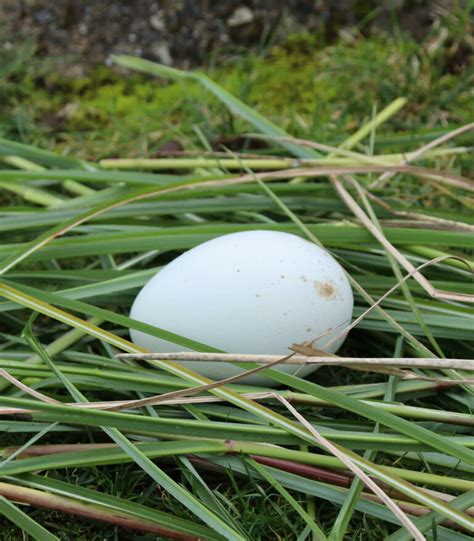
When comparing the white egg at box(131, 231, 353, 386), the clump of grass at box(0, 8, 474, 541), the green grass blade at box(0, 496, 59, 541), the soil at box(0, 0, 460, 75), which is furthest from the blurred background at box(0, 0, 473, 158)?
the green grass blade at box(0, 496, 59, 541)

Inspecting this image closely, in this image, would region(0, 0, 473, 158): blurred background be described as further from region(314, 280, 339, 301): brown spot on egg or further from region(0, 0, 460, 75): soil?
region(314, 280, 339, 301): brown spot on egg

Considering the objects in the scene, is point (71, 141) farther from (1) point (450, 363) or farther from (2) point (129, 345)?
(1) point (450, 363)

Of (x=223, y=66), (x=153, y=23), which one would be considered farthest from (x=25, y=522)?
(x=153, y=23)

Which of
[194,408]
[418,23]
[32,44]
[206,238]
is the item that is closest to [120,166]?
[206,238]

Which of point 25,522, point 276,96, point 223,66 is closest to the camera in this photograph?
point 25,522

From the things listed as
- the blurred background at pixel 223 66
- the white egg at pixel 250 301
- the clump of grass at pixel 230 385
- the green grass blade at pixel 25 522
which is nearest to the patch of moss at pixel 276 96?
the blurred background at pixel 223 66

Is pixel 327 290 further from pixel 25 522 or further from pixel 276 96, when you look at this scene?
pixel 276 96

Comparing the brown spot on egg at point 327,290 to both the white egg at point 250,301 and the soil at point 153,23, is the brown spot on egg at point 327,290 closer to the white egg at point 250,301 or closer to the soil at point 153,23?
the white egg at point 250,301
